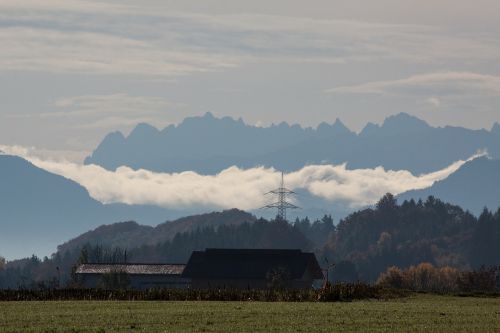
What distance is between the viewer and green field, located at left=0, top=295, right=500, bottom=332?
59750 millimetres

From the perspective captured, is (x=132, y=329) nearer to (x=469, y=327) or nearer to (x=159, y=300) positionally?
(x=469, y=327)

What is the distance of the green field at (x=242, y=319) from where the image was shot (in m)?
59.8

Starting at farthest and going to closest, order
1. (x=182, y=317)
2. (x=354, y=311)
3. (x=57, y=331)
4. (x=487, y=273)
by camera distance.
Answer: (x=487, y=273) < (x=354, y=311) < (x=182, y=317) < (x=57, y=331)

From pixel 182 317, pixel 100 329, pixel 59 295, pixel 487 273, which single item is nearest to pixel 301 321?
pixel 182 317

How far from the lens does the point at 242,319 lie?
6606 centimetres

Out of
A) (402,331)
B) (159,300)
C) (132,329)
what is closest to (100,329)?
(132,329)

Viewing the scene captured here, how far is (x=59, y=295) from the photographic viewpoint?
105 metres

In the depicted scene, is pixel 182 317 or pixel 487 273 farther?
pixel 487 273

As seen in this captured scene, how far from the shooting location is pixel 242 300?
100562 millimetres

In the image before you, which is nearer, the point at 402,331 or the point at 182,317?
the point at 402,331

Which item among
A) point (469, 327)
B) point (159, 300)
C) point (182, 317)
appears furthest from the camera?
point (159, 300)

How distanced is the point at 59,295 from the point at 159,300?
10.7 metres

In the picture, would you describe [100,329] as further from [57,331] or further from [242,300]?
[242,300]

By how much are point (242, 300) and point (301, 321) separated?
36.5m
